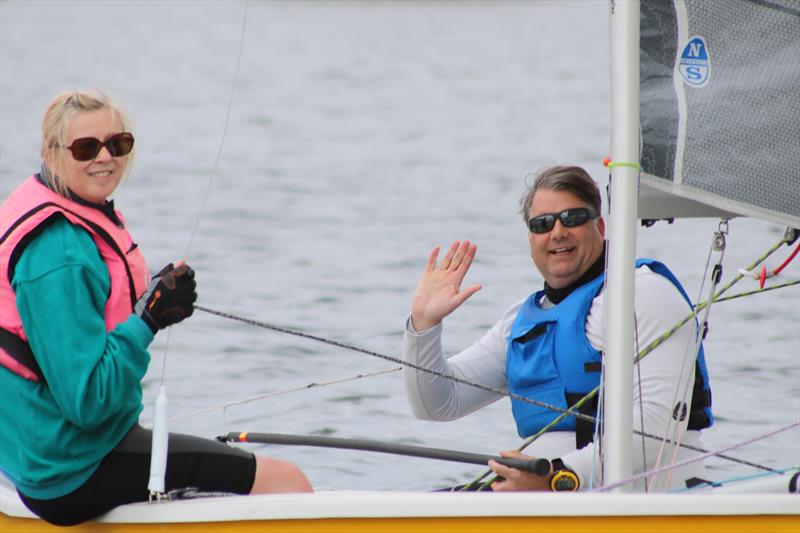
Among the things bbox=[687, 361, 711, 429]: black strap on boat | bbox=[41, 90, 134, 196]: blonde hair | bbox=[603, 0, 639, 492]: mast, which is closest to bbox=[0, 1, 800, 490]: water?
bbox=[41, 90, 134, 196]: blonde hair

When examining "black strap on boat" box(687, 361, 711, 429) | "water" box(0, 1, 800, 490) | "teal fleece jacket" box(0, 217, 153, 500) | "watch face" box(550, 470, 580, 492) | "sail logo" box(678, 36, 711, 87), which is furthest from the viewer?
"water" box(0, 1, 800, 490)

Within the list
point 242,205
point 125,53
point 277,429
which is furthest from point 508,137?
point 277,429

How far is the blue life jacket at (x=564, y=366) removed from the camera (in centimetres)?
307

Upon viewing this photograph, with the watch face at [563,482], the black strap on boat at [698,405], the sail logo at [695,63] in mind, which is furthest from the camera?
the black strap on boat at [698,405]

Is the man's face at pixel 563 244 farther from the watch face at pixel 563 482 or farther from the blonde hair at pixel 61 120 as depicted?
the blonde hair at pixel 61 120

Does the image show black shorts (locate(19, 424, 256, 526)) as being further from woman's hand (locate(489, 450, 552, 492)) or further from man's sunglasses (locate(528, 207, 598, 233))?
man's sunglasses (locate(528, 207, 598, 233))

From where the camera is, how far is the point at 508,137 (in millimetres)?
17281

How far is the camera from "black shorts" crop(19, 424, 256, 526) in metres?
2.69

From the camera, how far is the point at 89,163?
2.61 m

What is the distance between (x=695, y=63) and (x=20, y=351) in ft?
4.28

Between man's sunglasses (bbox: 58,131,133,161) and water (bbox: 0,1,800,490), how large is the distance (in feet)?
1.03

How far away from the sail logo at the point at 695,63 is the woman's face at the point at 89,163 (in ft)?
3.36

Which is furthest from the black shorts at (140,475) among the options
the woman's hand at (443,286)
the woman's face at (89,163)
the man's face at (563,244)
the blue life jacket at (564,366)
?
the man's face at (563,244)

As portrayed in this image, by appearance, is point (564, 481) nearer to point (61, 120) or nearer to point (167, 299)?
point (167, 299)
